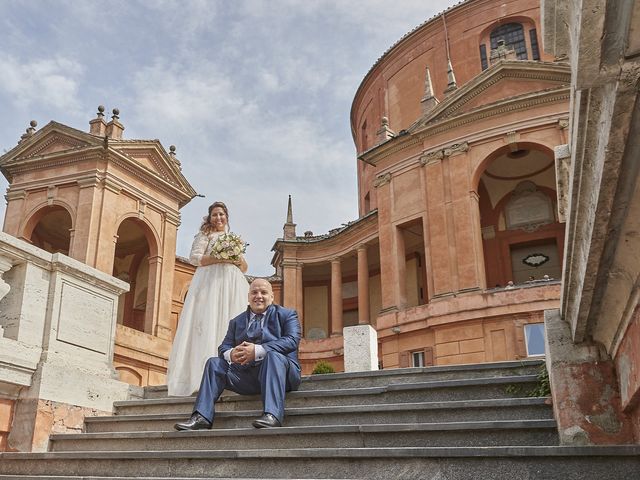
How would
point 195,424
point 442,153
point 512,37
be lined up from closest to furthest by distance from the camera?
point 195,424 < point 442,153 < point 512,37

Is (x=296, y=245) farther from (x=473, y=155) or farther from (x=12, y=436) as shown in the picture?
(x=12, y=436)

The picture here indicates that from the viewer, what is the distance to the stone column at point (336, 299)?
2659 centimetres

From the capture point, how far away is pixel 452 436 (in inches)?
174

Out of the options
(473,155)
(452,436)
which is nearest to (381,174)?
(473,155)

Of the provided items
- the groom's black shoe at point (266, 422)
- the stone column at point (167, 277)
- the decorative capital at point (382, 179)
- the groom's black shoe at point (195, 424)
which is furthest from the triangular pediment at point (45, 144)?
the groom's black shoe at point (266, 422)

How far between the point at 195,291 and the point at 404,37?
2408 centimetres

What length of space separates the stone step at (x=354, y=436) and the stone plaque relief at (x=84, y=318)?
4.77 ft

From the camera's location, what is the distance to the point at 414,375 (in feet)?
19.7

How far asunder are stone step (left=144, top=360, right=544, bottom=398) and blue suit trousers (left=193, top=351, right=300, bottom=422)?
0.43 meters

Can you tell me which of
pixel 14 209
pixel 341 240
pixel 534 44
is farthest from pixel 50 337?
pixel 534 44

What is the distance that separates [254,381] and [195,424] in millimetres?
705

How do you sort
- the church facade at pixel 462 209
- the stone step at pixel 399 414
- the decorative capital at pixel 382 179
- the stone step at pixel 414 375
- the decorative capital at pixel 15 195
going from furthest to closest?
the decorative capital at pixel 382 179 → the decorative capital at pixel 15 195 → the church facade at pixel 462 209 → the stone step at pixel 414 375 → the stone step at pixel 399 414

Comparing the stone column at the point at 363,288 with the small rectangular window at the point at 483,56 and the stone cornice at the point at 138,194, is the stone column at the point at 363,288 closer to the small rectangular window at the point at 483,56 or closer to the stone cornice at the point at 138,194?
the stone cornice at the point at 138,194

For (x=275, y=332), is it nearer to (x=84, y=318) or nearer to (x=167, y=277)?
(x=84, y=318)
